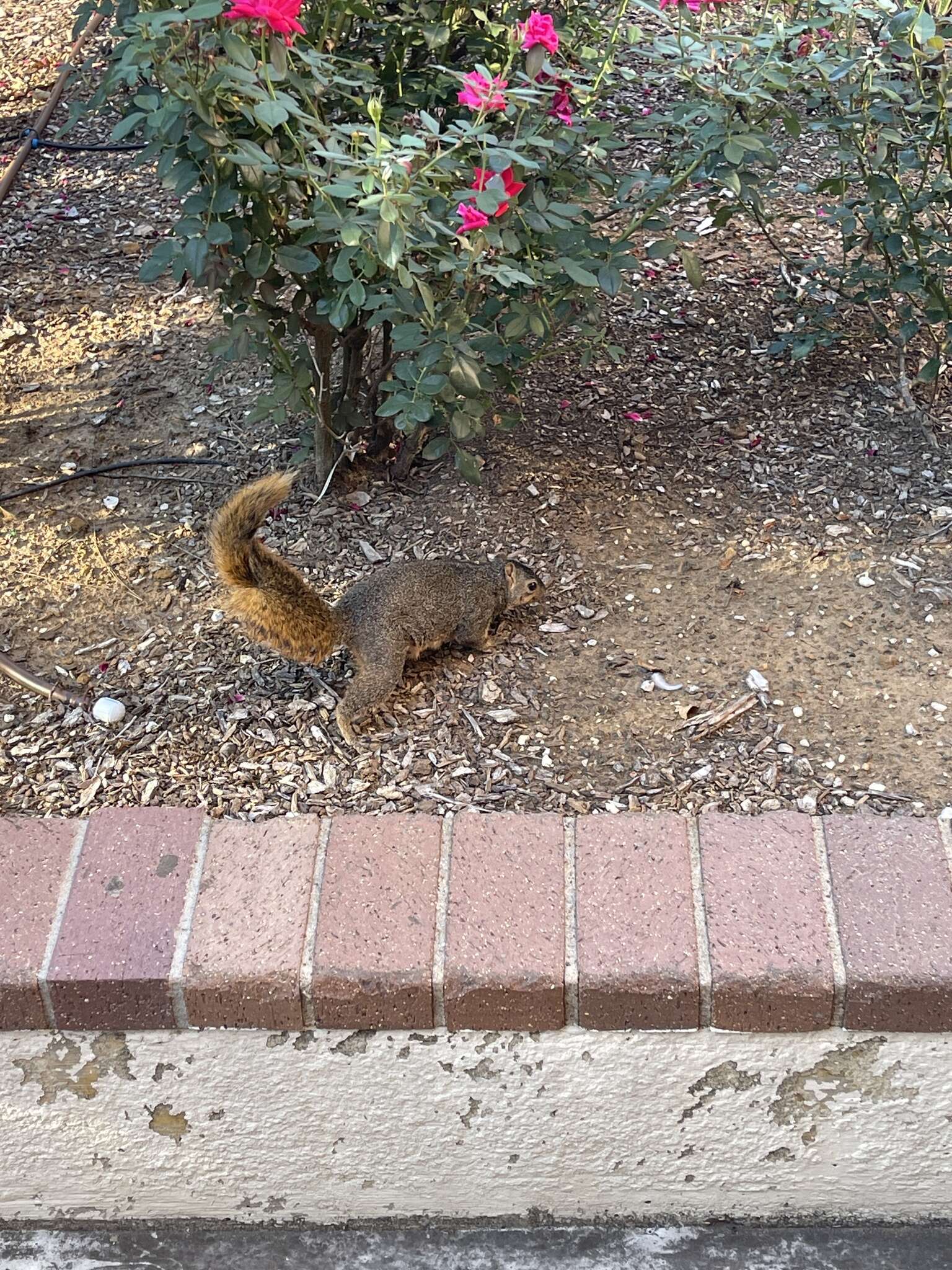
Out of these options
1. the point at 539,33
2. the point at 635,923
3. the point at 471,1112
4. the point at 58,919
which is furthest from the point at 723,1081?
the point at 539,33

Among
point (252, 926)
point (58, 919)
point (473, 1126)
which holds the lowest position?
point (473, 1126)

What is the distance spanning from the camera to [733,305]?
11.9ft

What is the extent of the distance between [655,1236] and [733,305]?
2401 millimetres

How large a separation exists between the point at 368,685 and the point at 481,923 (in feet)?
1.94

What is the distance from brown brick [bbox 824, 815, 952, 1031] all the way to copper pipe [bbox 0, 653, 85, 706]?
1476 mm

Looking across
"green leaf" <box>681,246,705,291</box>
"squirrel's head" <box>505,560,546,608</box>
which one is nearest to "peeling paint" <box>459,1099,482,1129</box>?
"squirrel's head" <box>505,560,546,608</box>

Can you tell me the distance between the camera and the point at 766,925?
210 cm

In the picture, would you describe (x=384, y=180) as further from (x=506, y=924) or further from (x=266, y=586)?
(x=506, y=924)

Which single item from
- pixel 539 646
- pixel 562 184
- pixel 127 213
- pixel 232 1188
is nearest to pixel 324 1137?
pixel 232 1188

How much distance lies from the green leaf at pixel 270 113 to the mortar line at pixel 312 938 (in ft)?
3.81

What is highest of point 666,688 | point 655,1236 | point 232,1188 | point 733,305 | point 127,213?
point 733,305

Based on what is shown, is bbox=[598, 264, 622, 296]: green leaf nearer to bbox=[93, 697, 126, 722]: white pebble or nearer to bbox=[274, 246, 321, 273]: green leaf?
bbox=[274, 246, 321, 273]: green leaf

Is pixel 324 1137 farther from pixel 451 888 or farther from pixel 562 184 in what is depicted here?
pixel 562 184

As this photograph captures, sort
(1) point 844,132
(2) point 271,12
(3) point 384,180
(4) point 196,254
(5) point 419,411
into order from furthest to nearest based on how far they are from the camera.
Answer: (1) point 844,132 < (5) point 419,411 < (4) point 196,254 < (3) point 384,180 < (2) point 271,12
